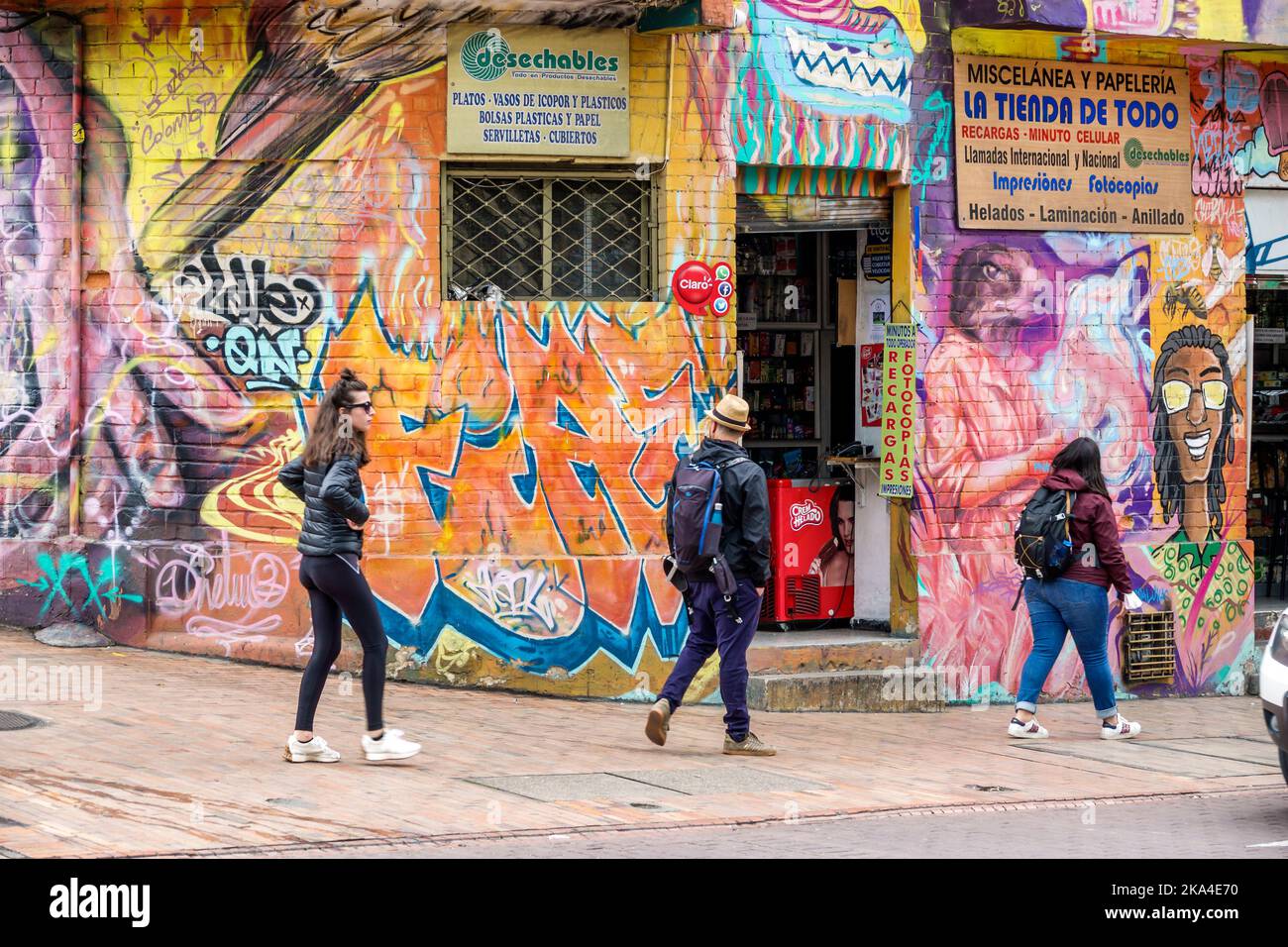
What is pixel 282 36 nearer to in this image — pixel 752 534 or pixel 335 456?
pixel 335 456

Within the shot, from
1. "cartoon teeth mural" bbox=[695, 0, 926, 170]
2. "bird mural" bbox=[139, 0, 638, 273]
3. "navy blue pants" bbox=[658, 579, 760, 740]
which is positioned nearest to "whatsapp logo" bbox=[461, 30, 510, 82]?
"bird mural" bbox=[139, 0, 638, 273]

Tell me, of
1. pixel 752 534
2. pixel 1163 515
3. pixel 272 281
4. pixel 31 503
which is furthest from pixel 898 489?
pixel 31 503

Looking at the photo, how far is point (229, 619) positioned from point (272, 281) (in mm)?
2184

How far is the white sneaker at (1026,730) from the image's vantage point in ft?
37.2

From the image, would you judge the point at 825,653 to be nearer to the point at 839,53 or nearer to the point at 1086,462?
the point at 1086,462

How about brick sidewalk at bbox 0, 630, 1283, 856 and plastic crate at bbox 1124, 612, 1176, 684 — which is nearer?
brick sidewalk at bbox 0, 630, 1283, 856

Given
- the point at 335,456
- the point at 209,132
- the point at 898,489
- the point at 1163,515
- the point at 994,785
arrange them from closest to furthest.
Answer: the point at 335,456
the point at 994,785
the point at 209,132
the point at 898,489
the point at 1163,515

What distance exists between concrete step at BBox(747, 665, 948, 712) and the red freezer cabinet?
3.32ft

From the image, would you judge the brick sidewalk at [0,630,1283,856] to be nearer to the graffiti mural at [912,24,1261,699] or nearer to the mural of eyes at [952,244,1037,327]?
the graffiti mural at [912,24,1261,699]

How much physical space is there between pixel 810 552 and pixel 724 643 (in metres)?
3.50

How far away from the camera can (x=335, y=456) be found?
9.05 metres

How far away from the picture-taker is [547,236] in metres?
12.0

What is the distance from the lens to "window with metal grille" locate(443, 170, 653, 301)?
1189 centimetres

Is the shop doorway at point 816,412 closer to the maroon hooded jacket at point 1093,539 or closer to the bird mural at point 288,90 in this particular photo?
the maroon hooded jacket at point 1093,539
